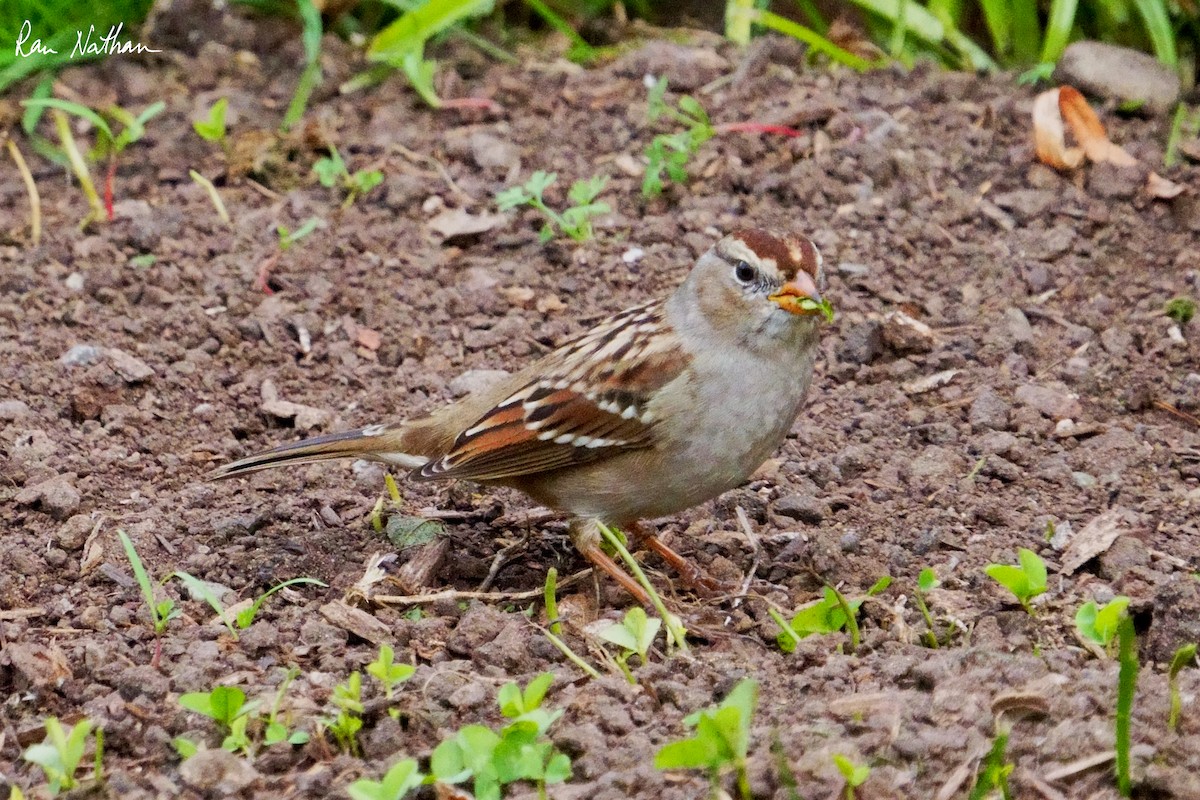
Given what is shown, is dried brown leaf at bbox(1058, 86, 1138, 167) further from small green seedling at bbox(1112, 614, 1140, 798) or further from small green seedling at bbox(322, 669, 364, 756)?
small green seedling at bbox(322, 669, 364, 756)

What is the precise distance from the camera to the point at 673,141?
5.85 metres

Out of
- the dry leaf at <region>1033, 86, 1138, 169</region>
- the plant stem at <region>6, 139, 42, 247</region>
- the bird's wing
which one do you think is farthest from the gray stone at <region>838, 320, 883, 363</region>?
the plant stem at <region>6, 139, 42, 247</region>

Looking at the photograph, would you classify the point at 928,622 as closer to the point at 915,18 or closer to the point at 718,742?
the point at 718,742

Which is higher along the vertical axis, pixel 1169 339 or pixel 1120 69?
pixel 1120 69

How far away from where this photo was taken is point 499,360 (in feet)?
17.0

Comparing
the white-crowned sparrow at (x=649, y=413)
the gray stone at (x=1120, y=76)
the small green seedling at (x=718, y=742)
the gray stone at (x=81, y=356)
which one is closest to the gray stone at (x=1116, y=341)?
the white-crowned sparrow at (x=649, y=413)

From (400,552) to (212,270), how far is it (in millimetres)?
1761

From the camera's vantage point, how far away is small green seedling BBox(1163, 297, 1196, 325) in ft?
17.1

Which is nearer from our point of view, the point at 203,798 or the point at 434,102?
the point at 203,798

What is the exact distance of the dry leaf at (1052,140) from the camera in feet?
19.3

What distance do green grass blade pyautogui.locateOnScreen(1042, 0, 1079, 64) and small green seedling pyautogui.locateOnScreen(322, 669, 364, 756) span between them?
450 centimetres

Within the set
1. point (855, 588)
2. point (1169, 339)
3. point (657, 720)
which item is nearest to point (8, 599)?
point (657, 720)

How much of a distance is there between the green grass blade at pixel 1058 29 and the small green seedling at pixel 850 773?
4501 mm

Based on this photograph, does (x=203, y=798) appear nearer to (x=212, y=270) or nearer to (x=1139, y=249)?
(x=212, y=270)
